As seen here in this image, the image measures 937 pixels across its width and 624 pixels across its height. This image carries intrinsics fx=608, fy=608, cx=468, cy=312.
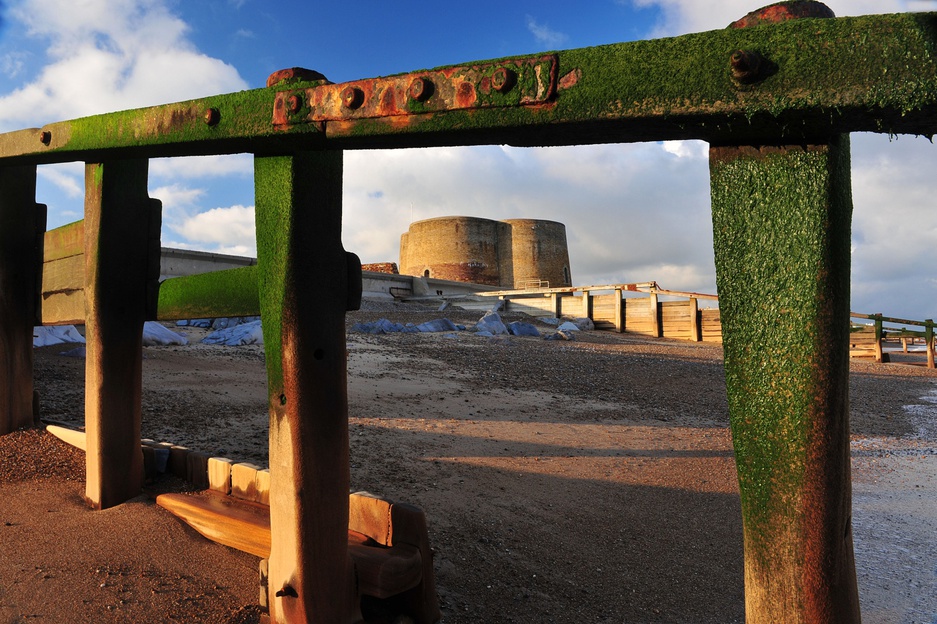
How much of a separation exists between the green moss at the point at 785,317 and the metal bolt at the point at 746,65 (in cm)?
16

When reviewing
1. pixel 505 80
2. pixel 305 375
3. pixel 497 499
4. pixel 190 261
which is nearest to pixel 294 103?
pixel 505 80

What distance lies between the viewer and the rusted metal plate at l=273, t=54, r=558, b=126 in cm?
148

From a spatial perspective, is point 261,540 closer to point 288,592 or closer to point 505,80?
point 288,592

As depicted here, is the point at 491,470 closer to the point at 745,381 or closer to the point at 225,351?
the point at 745,381

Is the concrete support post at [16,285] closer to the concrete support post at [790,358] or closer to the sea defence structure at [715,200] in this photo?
the sea defence structure at [715,200]

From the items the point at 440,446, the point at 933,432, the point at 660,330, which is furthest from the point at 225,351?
the point at 660,330

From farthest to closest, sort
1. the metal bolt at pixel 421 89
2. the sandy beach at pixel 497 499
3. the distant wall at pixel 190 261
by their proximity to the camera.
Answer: the distant wall at pixel 190 261 → the sandy beach at pixel 497 499 → the metal bolt at pixel 421 89

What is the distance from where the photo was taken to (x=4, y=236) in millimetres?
4102

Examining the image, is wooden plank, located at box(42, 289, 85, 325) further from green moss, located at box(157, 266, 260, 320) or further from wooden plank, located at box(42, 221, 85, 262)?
green moss, located at box(157, 266, 260, 320)

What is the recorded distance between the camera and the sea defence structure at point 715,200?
4.08 ft

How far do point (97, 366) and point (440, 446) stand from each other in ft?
10.2

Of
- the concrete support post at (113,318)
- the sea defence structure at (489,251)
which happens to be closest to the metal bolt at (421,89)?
the concrete support post at (113,318)

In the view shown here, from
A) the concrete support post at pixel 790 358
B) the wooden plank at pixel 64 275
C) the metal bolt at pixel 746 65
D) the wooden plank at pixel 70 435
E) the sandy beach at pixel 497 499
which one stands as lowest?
the sandy beach at pixel 497 499

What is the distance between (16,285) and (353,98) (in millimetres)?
3599
